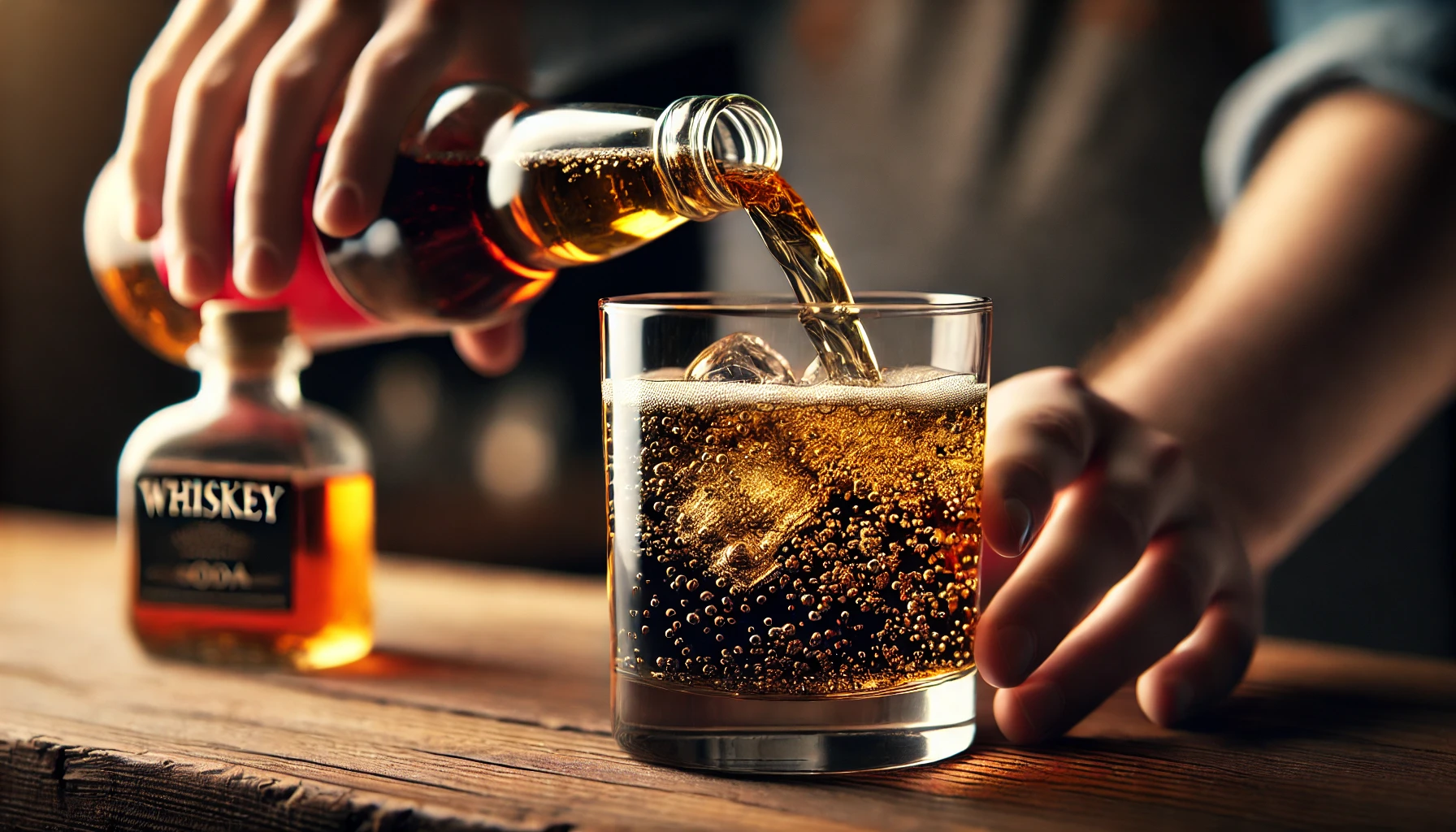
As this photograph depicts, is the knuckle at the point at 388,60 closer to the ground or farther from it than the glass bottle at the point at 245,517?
farther from it

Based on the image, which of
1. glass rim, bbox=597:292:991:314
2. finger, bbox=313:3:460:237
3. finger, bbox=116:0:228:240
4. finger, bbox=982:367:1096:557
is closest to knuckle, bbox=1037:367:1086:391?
finger, bbox=982:367:1096:557

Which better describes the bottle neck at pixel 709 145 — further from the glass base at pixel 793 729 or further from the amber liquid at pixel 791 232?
the glass base at pixel 793 729

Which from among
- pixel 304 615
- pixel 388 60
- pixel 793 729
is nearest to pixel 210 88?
pixel 388 60

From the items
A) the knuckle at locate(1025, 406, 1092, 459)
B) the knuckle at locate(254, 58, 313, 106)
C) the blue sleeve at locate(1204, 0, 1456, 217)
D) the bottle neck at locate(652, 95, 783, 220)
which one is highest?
the blue sleeve at locate(1204, 0, 1456, 217)

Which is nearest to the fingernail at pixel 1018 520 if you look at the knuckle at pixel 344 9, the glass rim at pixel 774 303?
the glass rim at pixel 774 303

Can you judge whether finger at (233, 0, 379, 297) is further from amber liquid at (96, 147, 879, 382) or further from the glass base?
the glass base

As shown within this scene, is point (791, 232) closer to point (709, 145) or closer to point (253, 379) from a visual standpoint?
point (709, 145)

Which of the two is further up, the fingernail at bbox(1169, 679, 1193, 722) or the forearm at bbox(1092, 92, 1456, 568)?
the forearm at bbox(1092, 92, 1456, 568)
